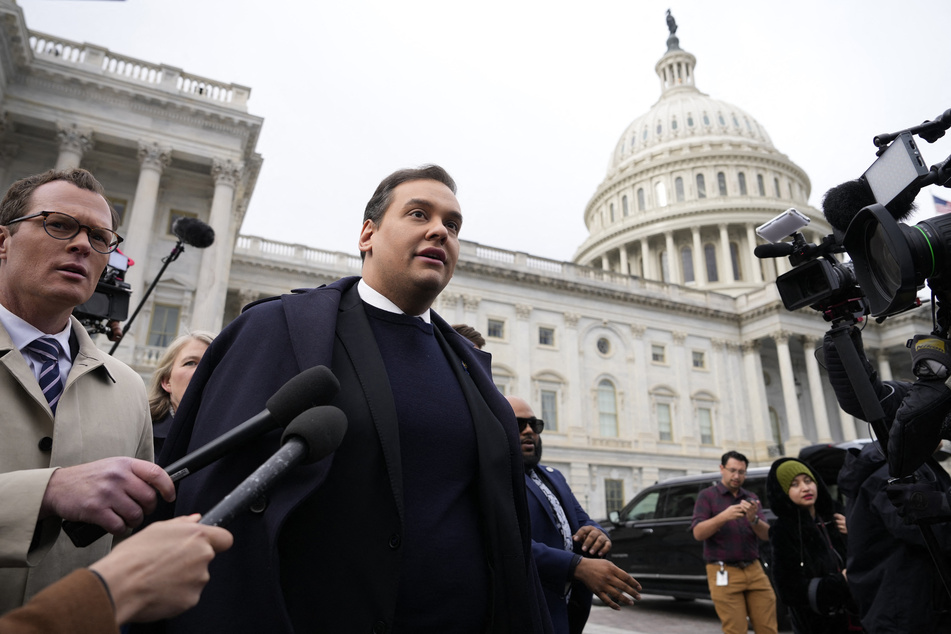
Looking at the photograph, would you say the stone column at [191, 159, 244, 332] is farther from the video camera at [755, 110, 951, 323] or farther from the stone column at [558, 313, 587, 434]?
the video camera at [755, 110, 951, 323]

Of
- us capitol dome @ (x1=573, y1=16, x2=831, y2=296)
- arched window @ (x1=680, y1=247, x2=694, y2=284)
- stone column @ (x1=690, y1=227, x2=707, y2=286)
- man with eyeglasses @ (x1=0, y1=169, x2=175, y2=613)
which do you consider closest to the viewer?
man with eyeglasses @ (x1=0, y1=169, x2=175, y2=613)

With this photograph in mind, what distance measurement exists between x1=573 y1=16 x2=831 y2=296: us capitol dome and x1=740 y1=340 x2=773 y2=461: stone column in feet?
46.1

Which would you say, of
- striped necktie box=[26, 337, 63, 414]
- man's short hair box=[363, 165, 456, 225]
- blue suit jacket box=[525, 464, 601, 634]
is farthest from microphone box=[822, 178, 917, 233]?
striped necktie box=[26, 337, 63, 414]

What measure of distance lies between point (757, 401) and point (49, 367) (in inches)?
1658

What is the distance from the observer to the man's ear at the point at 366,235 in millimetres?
2502

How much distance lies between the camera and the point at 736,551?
6.64m

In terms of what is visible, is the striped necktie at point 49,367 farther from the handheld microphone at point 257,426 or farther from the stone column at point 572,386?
the stone column at point 572,386

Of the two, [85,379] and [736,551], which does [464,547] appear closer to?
[85,379]

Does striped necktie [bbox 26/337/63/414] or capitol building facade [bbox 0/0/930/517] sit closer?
striped necktie [bbox 26/337/63/414]

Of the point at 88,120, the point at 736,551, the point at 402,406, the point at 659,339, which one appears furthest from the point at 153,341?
the point at 659,339

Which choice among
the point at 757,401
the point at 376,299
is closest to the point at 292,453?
the point at 376,299

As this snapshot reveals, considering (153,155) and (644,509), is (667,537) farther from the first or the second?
(153,155)

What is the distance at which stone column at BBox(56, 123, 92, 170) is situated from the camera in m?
21.8

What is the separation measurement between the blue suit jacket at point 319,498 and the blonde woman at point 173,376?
7.93 ft
